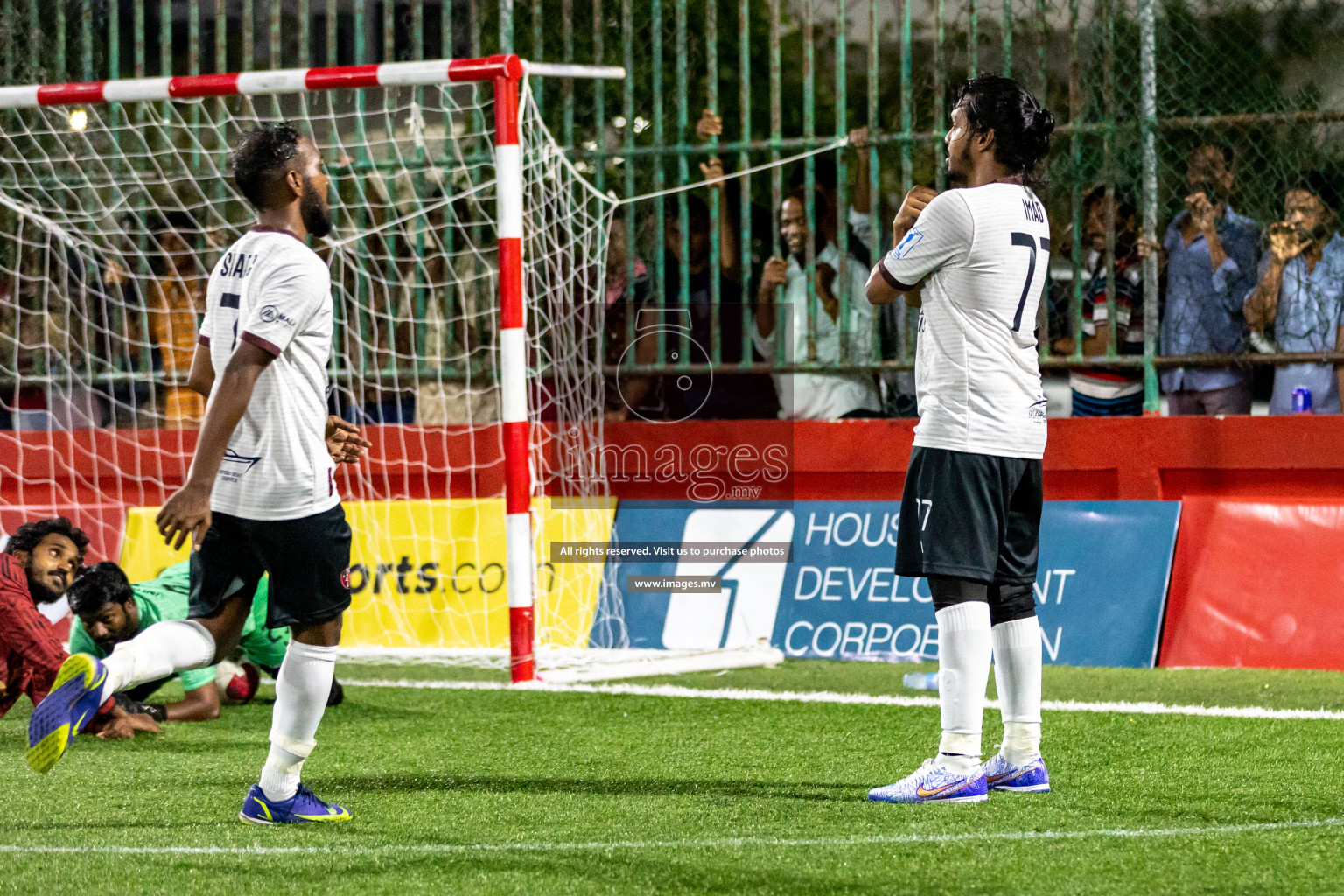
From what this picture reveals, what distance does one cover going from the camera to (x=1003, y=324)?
4270 mm

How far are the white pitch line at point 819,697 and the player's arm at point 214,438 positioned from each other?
3.11 m

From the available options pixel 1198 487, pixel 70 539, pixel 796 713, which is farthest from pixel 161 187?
pixel 1198 487

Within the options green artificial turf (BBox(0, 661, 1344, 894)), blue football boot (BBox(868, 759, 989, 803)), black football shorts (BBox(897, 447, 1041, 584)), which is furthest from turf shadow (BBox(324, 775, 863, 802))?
black football shorts (BBox(897, 447, 1041, 584))

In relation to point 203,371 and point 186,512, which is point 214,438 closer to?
point 186,512

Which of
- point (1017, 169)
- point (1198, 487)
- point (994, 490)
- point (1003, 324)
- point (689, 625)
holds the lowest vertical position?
point (689, 625)

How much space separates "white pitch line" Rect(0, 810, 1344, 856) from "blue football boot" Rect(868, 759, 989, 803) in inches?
14.9

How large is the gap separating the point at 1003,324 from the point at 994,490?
0.47m

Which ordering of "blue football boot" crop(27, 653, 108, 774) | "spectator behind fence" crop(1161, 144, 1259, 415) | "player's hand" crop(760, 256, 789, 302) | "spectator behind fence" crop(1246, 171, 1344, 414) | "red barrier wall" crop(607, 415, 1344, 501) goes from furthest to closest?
"player's hand" crop(760, 256, 789, 302) → "spectator behind fence" crop(1161, 144, 1259, 415) → "spectator behind fence" crop(1246, 171, 1344, 414) → "red barrier wall" crop(607, 415, 1344, 501) → "blue football boot" crop(27, 653, 108, 774)

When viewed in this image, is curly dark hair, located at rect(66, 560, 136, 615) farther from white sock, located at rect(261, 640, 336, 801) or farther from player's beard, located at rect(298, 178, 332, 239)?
player's beard, located at rect(298, 178, 332, 239)

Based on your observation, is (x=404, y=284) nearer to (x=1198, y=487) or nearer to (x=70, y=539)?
(x=70, y=539)

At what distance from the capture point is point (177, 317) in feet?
30.8

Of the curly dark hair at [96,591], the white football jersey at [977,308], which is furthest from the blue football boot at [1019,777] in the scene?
the curly dark hair at [96,591]

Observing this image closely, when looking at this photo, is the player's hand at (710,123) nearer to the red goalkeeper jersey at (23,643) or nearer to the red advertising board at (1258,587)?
the red advertising board at (1258,587)

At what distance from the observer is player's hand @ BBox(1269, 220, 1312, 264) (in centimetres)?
777
